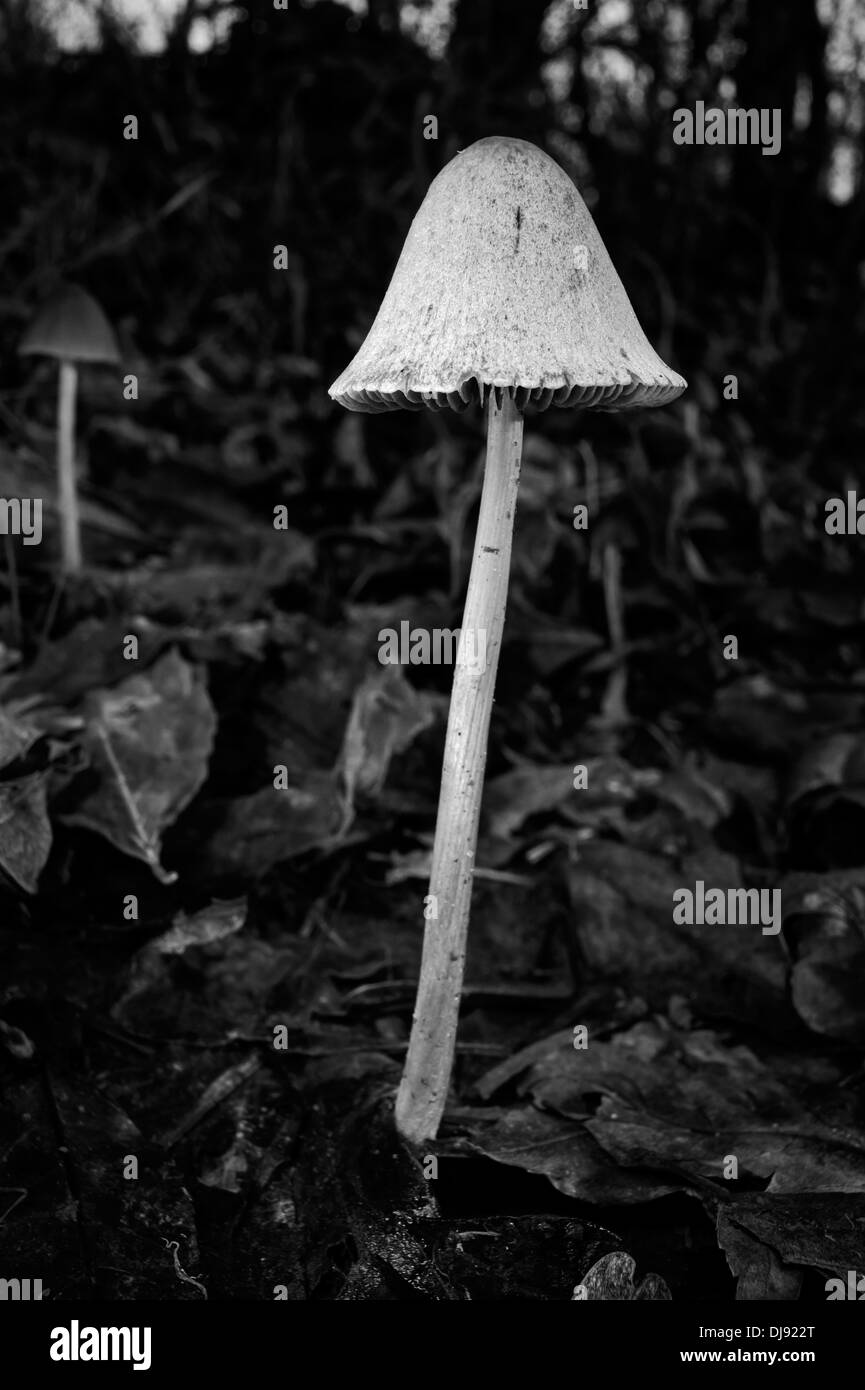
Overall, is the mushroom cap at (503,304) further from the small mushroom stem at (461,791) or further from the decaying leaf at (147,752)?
the decaying leaf at (147,752)

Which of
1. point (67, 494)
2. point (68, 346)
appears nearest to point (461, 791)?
point (67, 494)

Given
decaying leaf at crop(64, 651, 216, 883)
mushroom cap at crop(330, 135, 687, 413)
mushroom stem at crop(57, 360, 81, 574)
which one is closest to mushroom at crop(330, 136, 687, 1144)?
mushroom cap at crop(330, 135, 687, 413)

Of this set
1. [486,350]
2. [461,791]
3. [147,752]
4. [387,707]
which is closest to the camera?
[486,350]

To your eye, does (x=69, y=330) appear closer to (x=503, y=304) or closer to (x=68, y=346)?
(x=68, y=346)

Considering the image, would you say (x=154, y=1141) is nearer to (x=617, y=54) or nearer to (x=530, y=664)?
(x=530, y=664)

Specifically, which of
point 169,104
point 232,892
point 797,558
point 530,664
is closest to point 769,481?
point 797,558
